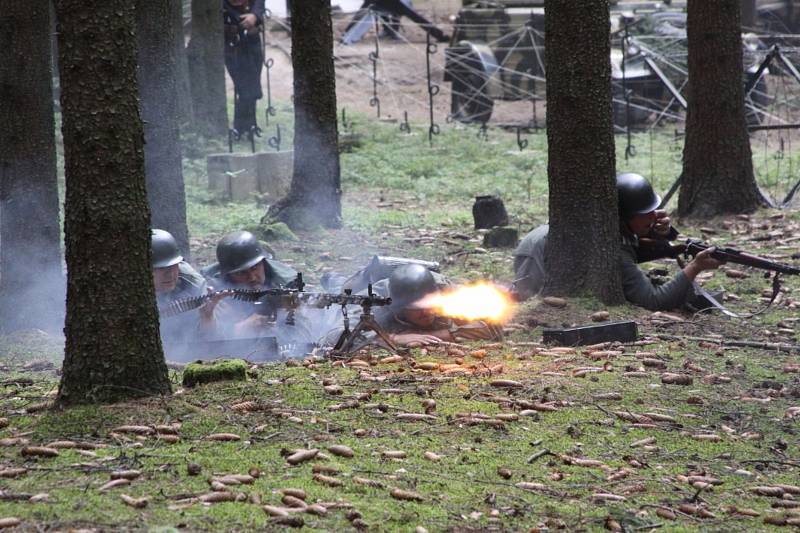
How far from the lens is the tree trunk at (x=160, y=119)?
10828 millimetres

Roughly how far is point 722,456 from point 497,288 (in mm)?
4256

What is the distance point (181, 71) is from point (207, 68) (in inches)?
49.2

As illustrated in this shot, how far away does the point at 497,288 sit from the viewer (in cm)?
1004

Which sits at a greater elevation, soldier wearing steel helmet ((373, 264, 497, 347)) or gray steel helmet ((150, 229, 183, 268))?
gray steel helmet ((150, 229, 183, 268))

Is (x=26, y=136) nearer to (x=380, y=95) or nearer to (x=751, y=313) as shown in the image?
(x=751, y=313)

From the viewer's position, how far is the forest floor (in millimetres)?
4879

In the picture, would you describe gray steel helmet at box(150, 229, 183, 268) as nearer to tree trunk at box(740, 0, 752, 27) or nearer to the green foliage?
the green foliage

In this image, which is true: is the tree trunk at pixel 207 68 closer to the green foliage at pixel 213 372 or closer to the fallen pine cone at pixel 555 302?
the fallen pine cone at pixel 555 302

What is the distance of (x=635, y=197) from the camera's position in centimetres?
985

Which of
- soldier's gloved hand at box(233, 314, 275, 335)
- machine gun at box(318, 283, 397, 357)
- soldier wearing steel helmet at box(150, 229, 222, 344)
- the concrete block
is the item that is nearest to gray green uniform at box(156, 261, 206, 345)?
soldier wearing steel helmet at box(150, 229, 222, 344)

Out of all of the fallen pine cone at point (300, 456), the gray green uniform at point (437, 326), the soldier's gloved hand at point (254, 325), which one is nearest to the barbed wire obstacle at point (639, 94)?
the gray green uniform at point (437, 326)

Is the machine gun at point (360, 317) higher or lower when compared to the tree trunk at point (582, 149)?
lower

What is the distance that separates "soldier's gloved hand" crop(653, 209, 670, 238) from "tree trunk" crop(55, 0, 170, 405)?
5294mm

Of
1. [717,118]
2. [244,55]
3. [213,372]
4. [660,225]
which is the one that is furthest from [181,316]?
→ [244,55]
